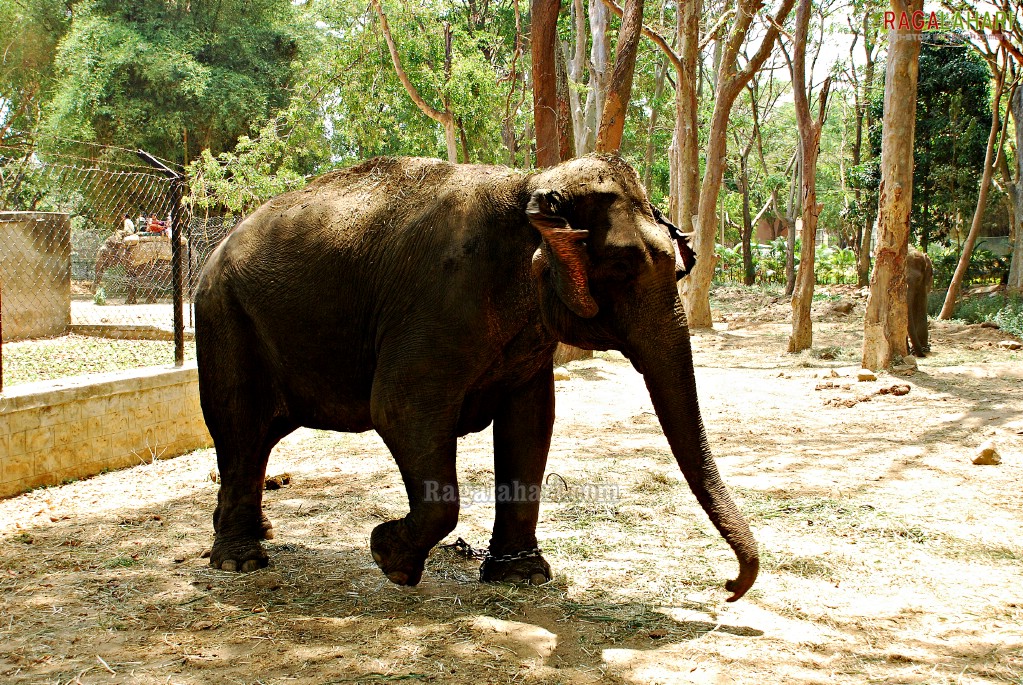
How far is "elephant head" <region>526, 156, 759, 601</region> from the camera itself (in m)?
4.01

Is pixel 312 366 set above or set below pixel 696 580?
above

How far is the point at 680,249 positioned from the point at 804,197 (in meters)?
12.3

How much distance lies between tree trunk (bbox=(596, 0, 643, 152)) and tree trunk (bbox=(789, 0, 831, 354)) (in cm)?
440

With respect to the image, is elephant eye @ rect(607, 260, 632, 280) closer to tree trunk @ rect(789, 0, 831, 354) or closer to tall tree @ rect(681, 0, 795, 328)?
tree trunk @ rect(789, 0, 831, 354)

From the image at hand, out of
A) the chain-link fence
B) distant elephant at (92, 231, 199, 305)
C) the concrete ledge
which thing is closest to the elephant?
the chain-link fence

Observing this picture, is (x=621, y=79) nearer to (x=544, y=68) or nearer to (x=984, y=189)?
(x=544, y=68)

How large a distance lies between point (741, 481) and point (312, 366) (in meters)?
3.89

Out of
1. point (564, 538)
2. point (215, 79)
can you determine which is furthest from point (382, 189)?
point (215, 79)

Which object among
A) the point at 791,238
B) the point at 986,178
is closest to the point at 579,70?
the point at 986,178

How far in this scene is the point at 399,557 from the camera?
4492 mm

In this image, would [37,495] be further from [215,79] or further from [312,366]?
[215,79]

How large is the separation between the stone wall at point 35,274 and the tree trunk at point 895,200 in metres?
13.2

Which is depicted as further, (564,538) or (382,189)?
(564,538)

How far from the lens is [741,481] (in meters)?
7.37
